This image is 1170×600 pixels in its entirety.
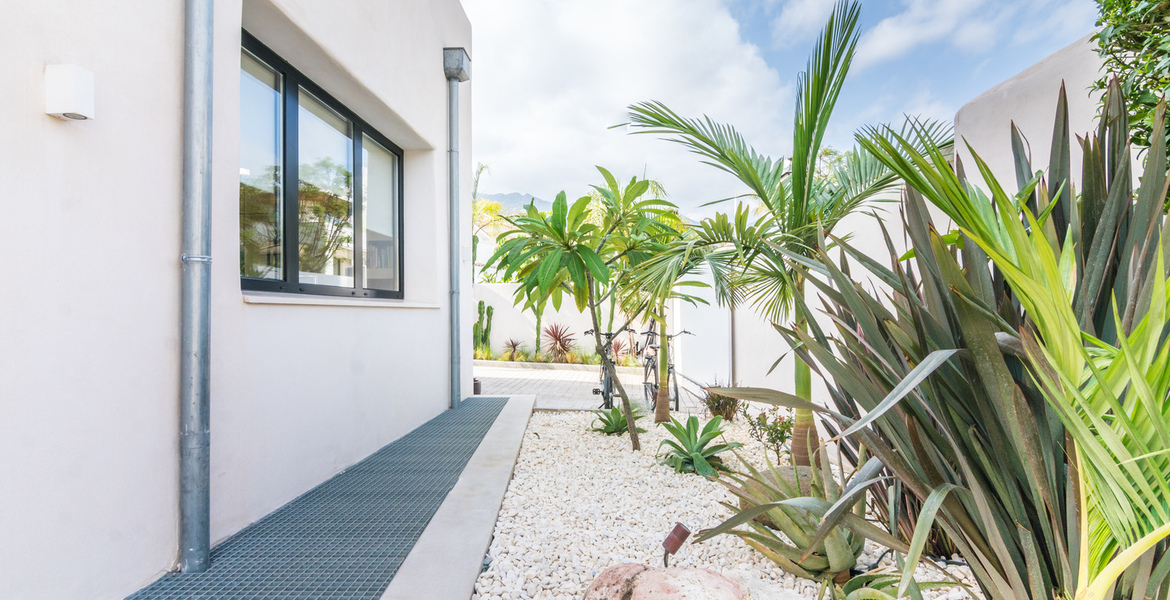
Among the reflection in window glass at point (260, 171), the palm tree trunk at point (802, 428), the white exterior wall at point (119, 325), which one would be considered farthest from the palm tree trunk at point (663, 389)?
the reflection in window glass at point (260, 171)

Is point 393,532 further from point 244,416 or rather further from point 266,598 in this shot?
point 244,416

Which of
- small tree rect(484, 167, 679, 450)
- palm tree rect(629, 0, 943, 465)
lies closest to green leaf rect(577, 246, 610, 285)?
small tree rect(484, 167, 679, 450)

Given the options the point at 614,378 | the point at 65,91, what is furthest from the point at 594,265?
the point at 65,91

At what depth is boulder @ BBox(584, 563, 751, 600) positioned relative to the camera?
1343mm

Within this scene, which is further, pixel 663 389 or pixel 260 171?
pixel 663 389

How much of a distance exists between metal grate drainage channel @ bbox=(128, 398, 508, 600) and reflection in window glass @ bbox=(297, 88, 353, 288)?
3.96ft

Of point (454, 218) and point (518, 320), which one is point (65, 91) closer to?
point (454, 218)

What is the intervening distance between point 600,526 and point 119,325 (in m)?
1.81

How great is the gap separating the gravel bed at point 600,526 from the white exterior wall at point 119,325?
3.34ft

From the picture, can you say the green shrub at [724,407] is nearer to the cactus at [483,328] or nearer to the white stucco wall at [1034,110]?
the white stucco wall at [1034,110]

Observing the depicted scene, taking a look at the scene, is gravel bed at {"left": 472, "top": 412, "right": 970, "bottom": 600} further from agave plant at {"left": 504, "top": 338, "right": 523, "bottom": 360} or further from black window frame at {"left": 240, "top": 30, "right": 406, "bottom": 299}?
agave plant at {"left": 504, "top": 338, "right": 523, "bottom": 360}

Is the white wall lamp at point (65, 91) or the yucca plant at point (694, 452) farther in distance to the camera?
the yucca plant at point (694, 452)

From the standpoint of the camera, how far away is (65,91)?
4.56 feet

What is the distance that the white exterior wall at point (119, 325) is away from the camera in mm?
1337
